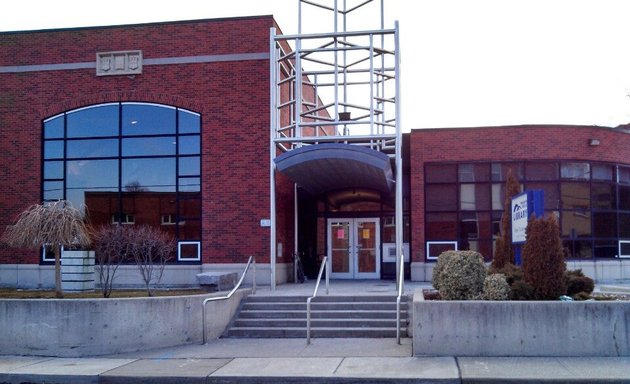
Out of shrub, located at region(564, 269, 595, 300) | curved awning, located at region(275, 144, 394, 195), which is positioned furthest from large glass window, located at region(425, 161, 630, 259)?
shrub, located at region(564, 269, 595, 300)

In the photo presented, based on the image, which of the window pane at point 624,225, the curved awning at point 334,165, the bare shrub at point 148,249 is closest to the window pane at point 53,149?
the bare shrub at point 148,249

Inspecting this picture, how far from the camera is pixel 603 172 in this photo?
78.3 feet

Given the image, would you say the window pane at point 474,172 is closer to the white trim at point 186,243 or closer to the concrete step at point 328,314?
the white trim at point 186,243

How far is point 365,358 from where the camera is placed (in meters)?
12.7

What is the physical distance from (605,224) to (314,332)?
1284 cm

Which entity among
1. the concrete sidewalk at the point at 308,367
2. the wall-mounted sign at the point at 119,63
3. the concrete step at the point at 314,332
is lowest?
the concrete sidewalk at the point at 308,367

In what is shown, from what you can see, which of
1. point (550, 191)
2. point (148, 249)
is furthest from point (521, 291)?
point (550, 191)

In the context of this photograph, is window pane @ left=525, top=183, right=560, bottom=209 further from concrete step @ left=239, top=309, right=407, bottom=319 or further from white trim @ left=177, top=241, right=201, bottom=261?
white trim @ left=177, top=241, right=201, bottom=261

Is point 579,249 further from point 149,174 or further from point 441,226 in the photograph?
point 149,174

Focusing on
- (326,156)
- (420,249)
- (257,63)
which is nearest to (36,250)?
(257,63)

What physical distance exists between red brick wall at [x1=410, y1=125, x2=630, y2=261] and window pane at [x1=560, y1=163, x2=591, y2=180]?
285 millimetres

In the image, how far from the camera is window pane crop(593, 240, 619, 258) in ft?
77.2

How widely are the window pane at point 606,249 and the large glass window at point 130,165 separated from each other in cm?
1275

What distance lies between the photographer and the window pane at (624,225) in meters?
24.0
